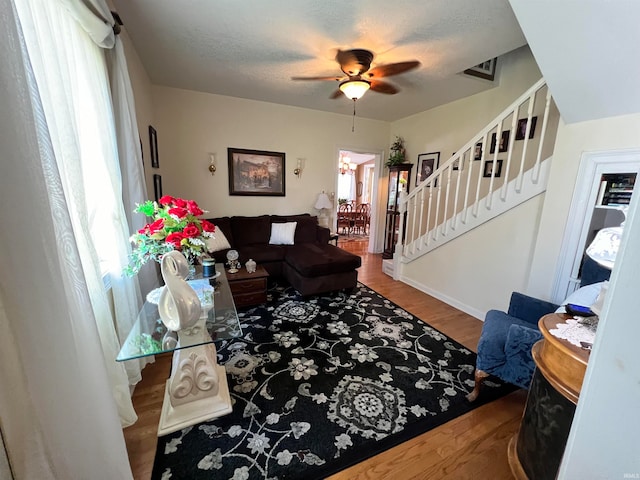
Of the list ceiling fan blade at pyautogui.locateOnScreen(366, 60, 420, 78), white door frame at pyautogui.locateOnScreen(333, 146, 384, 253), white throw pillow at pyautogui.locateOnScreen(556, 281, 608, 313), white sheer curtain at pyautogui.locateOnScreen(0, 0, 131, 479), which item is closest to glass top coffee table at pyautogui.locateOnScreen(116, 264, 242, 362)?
white sheer curtain at pyautogui.locateOnScreen(0, 0, 131, 479)

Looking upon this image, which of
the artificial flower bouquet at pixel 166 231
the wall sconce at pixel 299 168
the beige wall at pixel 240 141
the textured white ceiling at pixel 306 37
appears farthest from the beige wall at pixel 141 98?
the wall sconce at pixel 299 168

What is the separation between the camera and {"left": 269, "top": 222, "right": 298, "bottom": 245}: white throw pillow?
13.1ft

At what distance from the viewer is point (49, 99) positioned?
1010 mm

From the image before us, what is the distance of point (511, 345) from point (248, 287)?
92.5 inches

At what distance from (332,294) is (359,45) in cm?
269

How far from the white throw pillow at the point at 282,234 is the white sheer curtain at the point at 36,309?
315 cm

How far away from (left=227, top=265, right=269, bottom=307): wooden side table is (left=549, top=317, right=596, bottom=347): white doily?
2454 millimetres

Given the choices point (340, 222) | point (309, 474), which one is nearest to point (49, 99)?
point (309, 474)

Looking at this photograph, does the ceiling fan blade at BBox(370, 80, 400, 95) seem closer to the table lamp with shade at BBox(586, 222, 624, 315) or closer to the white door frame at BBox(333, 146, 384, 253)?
the white door frame at BBox(333, 146, 384, 253)

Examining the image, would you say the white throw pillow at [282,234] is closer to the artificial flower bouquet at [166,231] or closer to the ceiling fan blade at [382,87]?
the ceiling fan blade at [382,87]

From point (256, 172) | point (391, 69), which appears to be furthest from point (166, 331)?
point (256, 172)

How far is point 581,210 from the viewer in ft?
6.32

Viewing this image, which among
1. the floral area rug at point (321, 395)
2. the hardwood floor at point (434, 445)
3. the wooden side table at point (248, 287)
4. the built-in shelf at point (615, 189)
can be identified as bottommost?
the hardwood floor at point (434, 445)

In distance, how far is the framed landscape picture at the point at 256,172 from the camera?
408 cm
